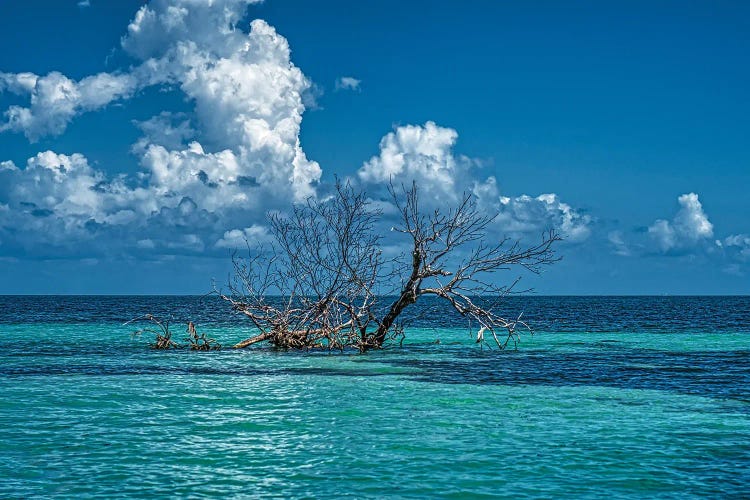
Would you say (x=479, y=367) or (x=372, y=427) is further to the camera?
(x=479, y=367)

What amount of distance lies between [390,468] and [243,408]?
696 cm

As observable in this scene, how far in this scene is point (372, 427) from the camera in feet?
55.4

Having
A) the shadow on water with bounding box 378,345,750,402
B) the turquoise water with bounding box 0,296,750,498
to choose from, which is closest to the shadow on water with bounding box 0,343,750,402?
the shadow on water with bounding box 378,345,750,402

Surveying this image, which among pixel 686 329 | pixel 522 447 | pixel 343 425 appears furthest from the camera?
pixel 686 329

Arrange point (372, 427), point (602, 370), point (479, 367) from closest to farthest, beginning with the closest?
point (372, 427) → point (602, 370) → point (479, 367)

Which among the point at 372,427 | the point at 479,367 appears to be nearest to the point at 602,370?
the point at 479,367

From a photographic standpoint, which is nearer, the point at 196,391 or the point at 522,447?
the point at 522,447

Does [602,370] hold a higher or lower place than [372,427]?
higher

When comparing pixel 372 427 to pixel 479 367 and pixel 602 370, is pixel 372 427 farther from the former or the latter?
pixel 602 370

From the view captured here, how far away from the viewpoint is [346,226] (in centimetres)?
3312

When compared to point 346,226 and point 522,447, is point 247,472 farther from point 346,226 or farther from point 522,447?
point 346,226

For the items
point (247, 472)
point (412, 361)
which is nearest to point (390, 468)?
point (247, 472)

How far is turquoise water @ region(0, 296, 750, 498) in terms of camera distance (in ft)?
41.4

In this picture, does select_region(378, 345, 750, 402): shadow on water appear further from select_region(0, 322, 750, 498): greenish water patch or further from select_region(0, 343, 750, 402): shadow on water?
→ select_region(0, 322, 750, 498): greenish water patch
